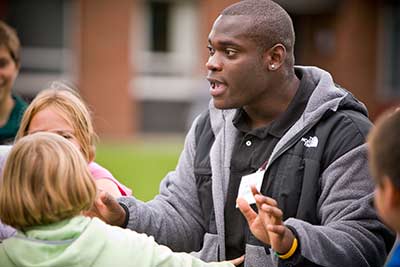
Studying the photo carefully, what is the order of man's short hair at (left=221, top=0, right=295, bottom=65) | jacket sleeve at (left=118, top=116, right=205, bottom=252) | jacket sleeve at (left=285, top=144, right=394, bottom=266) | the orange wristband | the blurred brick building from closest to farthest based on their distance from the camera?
the orange wristband < jacket sleeve at (left=285, top=144, right=394, bottom=266) < man's short hair at (left=221, top=0, right=295, bottom=65) < jacket sleeve at (left=118, top=116, right=205, bottom=252) < the blurred brick building

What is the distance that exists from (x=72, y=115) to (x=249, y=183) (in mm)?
936

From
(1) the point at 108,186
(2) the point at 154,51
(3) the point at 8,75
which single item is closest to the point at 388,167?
(1) the point at 108,186

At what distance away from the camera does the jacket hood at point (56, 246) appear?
3408 millimetres

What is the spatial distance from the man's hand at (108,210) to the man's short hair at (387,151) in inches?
50.5

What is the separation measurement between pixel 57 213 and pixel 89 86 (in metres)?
20.9

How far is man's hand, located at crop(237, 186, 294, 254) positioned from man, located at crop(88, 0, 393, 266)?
0.02 metres

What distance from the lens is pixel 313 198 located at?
157 inches

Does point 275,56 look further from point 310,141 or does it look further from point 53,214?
point 53,214

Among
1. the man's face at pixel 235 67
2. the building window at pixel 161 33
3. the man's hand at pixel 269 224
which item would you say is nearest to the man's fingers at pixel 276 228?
Answer: the man's hand at pixel 269 224

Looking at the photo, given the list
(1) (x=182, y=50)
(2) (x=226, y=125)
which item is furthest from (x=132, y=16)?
(2) (x=226, y=125)

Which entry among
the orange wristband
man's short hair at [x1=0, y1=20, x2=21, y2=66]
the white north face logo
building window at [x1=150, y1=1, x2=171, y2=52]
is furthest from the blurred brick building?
the orange wristband

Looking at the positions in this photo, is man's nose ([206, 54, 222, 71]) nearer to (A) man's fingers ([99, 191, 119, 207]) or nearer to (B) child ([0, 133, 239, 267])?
(A) man's fingers ([99, 191, 119, 207])

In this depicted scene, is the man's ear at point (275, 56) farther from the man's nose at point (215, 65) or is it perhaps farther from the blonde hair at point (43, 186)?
the blonde hair at point (43, 186)

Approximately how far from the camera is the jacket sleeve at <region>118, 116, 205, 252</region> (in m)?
4.39
